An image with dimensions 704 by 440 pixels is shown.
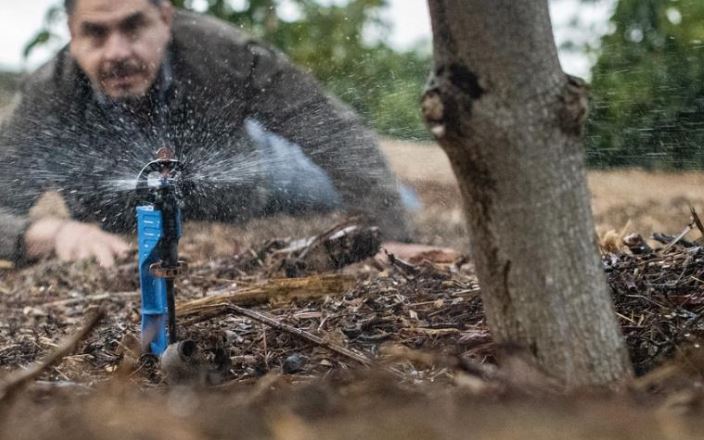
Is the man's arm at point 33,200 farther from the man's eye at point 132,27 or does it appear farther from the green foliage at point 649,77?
the green foliage at point 649,77

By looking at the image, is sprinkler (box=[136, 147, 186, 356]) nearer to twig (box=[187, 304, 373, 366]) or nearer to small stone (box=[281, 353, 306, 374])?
twig (box=[187, 304, 373, 366])

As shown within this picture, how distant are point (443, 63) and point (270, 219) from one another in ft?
12.7

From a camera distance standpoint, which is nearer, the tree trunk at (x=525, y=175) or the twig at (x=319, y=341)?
the tree trunk at (x=525, y=175)

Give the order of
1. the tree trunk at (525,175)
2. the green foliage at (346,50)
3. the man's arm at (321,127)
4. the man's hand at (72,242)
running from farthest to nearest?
the green foliage at (346,50) < the man's arm at (321,127) < the man's hand at (72,242) < the tree trunk at (525,175)

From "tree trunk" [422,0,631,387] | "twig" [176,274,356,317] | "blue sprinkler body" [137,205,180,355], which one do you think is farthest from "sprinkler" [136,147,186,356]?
"tree trunk" [422,0,631,387]

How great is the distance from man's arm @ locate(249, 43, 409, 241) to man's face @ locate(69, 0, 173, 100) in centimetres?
58

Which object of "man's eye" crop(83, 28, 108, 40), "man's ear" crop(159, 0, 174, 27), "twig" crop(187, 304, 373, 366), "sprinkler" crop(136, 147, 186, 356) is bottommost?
"twig" crop(187, 304, 373, 366)

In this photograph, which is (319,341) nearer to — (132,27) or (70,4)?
(132,27)

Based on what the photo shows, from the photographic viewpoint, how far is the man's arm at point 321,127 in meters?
5.11

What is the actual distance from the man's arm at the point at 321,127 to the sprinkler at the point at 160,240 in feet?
8.25

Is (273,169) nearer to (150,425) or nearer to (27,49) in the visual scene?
(27,49)

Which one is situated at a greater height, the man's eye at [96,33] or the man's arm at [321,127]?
the man's eye at [96,33]

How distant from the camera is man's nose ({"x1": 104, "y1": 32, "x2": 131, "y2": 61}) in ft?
15.9

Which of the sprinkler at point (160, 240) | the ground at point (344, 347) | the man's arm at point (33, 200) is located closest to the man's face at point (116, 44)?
the man's arm at point (33, 200)
